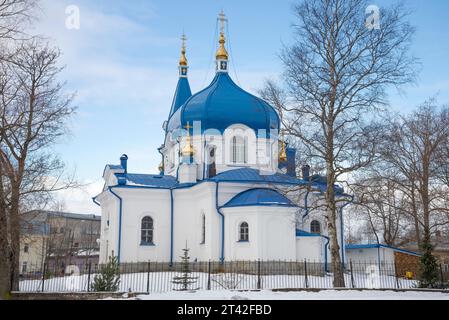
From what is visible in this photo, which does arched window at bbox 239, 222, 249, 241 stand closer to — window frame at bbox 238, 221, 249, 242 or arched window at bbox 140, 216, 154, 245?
window frame at bbox 238, 221, 249, 242

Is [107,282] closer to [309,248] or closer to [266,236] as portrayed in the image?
[266,236]

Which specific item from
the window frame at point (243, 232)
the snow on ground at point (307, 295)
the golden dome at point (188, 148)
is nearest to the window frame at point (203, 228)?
the window frame at point (243, 232)

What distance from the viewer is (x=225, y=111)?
1124 inches

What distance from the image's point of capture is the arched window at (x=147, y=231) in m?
27.3

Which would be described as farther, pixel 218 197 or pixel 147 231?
pixel 147 231

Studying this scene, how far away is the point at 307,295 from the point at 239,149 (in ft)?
45.1

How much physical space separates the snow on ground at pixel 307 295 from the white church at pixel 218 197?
751cm

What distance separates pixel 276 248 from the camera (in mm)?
24125

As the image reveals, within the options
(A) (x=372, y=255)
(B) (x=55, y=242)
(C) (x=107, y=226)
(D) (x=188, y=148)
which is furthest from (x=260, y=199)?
(B) (x=55, y=242)

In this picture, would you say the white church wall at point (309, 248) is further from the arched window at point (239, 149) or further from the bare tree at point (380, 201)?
the arched window at point (239, 149)

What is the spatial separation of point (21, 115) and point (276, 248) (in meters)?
13.3

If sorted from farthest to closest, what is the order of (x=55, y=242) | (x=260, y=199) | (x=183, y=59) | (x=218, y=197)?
(x=55, y=242), (x=183, y=59), (x=218, y=197), (x=260, y=199)

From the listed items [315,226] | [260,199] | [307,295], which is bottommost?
[307,295]
